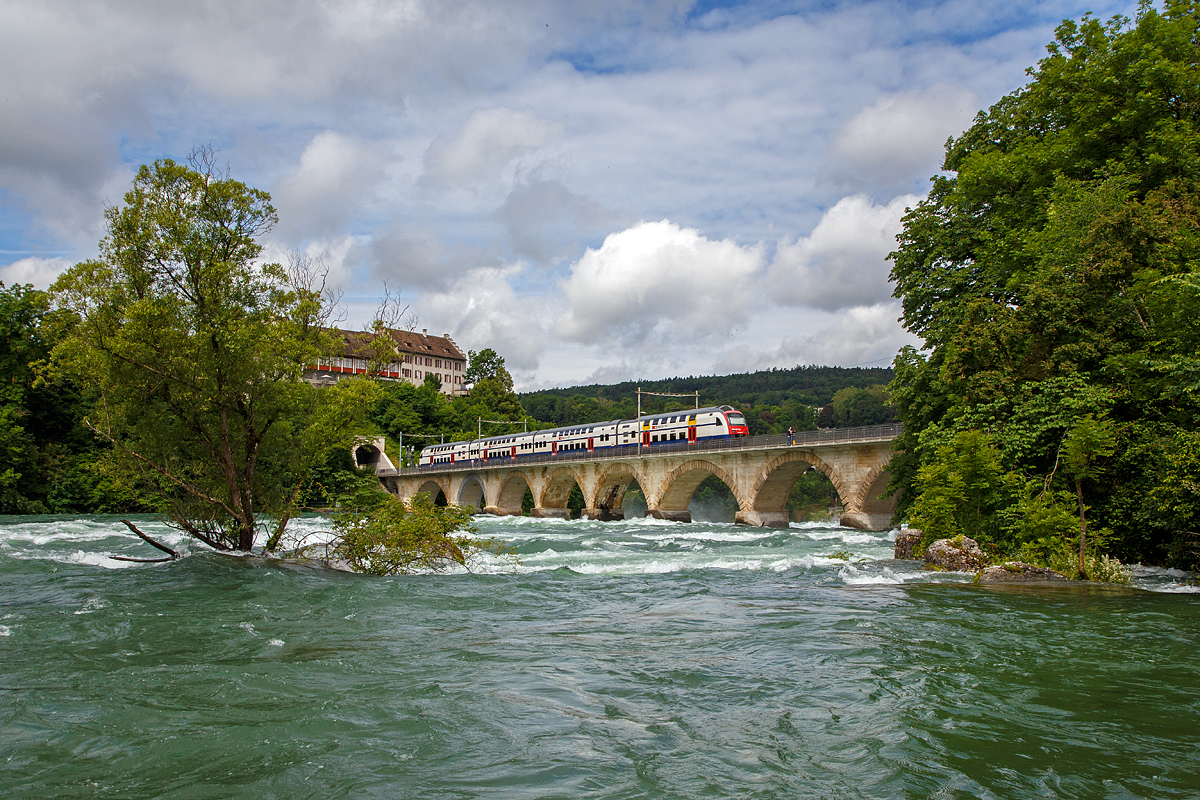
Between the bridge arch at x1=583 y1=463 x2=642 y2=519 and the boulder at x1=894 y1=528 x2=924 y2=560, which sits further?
the bridge arch at x1=583 y1=463 x2=642 y2=519

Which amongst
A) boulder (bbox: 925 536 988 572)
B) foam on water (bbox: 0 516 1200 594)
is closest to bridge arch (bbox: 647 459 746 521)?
foam on water (bbox: 0 516 1200 594)

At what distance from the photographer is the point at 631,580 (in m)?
15.2

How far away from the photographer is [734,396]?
152125mm

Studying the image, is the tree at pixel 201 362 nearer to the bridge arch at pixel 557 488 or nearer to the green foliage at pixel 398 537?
the green foliage at pixel 398 537

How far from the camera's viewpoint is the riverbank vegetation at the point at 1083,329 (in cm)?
1291

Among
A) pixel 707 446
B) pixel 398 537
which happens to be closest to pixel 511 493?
pixel 707 446

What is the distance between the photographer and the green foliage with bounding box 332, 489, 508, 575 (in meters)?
15.2

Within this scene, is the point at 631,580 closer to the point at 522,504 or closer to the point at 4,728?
the point at 4,728

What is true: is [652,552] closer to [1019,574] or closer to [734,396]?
[1019,574]

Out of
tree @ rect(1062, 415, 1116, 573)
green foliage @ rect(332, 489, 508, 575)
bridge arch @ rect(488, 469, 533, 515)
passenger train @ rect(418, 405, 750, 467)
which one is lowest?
bridge arch @ rect(488, 469, 533, 515)

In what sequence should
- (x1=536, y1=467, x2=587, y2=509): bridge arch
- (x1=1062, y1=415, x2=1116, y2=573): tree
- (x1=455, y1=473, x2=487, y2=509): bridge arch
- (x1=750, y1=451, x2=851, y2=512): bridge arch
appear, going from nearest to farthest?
1. (x1=1062, y1=415, x2=1116, y2=573): tree
2. (x1=750, y1=451, x2=851, y2=512): bridge arch
3. (x1=536, y1=467, x2=587, y2=509): bridge arch
4. (x1=455, y1=473, x2=487, y2=509): bridge arch

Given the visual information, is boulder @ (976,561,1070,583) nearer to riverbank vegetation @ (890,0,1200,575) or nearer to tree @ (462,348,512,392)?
riverbank vegetation @ (890,0,1200,575)

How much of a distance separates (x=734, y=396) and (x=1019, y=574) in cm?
14071

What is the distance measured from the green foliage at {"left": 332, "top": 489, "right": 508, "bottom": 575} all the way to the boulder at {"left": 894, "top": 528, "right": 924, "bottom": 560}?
29.9ft
